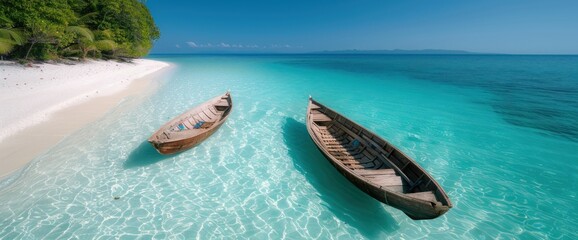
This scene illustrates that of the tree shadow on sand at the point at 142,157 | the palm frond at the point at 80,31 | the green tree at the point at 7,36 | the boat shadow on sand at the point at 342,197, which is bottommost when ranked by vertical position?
the boat shadow on sand at the point at 342,197

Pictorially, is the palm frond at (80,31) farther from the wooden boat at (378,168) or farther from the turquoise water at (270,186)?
the wooden boat at (378,168)

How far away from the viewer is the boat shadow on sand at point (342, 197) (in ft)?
21.2

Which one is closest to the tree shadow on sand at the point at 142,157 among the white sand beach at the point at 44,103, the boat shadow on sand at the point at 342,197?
the white sand beach at the point at 44,103

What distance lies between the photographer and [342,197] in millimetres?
7477

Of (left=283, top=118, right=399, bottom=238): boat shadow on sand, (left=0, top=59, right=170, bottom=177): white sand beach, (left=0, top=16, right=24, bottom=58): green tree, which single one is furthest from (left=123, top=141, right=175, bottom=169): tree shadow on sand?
(left=0, top=16, right=24, bottom=58): green tree

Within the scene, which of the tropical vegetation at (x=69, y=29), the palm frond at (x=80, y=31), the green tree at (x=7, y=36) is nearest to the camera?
the green tree at (x=7, y=36)

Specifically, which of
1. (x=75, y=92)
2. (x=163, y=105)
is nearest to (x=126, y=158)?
(x=163, y=105)

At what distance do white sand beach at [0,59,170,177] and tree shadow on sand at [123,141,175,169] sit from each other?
3.18 metres

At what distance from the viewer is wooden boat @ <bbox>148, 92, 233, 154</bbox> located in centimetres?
833

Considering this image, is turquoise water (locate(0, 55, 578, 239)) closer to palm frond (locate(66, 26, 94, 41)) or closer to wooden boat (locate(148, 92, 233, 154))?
wooden boat (locate(148, 92, 233, 154))

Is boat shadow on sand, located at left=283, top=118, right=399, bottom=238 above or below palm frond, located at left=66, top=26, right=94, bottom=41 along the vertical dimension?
below

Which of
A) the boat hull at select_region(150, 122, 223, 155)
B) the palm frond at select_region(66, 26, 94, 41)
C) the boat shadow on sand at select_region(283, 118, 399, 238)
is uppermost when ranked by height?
the palm frond at select_region(66, 26, 94, 41)

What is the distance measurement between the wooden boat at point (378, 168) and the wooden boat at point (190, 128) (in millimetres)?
4512

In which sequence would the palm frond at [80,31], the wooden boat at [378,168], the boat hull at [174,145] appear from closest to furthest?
the wooden boat at [378,168], the boat hull at [174,145], the palm frond at [80,31]
